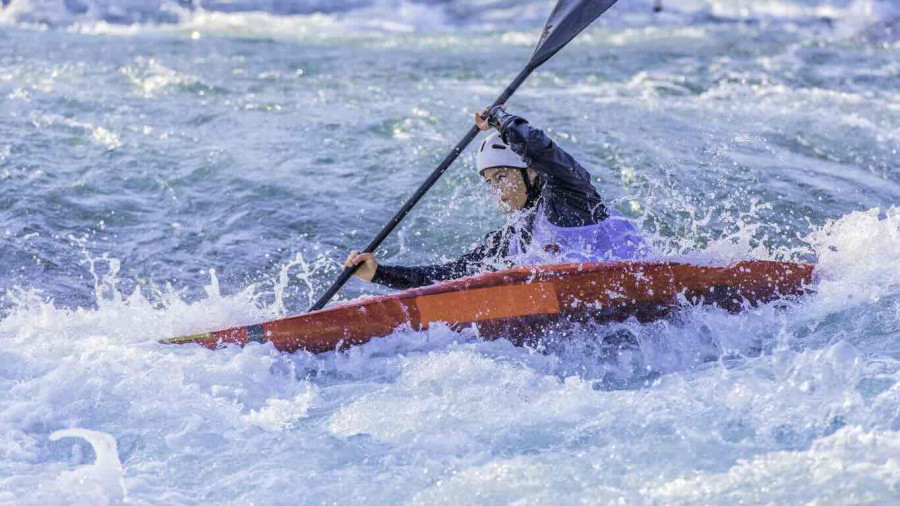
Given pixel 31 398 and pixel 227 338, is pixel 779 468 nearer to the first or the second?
pixel 227 338

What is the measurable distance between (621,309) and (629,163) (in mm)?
3539

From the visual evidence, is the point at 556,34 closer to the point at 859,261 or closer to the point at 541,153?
the point at 541,153

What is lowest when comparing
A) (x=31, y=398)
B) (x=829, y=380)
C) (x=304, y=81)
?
(x=31, y=398)

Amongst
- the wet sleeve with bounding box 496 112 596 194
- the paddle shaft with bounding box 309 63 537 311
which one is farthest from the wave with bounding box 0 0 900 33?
the wet sleeve with bounding box 496 112 596 194

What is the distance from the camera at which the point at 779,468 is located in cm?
384

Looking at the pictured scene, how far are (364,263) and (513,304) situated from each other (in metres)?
0.85

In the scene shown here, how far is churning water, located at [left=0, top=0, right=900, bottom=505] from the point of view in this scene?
13.5ft

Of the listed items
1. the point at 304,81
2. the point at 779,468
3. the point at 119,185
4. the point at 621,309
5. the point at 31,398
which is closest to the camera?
the point at 779,468

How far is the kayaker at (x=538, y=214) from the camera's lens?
205 inches

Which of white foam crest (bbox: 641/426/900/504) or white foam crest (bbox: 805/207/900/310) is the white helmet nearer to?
white foam crest (bbox: 805/207/900/310)

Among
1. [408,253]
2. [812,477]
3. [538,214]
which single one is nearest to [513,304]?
[538,214]

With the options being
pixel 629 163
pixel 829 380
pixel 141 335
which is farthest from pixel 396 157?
pixel 829 380

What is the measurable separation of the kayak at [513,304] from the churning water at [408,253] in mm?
92

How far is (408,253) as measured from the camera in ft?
24.1
